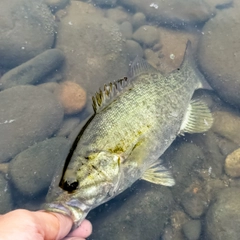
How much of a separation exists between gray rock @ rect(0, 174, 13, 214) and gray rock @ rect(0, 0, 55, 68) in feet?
8.50

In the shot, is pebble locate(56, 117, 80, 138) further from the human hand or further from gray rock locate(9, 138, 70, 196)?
the human hand

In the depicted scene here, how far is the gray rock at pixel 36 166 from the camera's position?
4.27m

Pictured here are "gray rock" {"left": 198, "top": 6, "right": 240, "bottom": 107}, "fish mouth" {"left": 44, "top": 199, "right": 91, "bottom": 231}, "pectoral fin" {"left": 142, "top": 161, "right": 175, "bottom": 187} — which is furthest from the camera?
"gray rock" {"left": 198, "top": 6, "right": 240, "bottom": 107}

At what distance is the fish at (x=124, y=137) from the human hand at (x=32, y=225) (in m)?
0.15

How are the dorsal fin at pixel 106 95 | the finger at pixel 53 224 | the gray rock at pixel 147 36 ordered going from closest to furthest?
the finger at pixel 53 224
the dorsal fin at pixel 106 95
the gray rock at pixel 147 36

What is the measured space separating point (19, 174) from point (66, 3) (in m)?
4.69

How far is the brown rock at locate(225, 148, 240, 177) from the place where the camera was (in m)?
4.67

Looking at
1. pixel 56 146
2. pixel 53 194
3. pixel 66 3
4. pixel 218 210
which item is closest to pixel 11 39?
pixel 66 3

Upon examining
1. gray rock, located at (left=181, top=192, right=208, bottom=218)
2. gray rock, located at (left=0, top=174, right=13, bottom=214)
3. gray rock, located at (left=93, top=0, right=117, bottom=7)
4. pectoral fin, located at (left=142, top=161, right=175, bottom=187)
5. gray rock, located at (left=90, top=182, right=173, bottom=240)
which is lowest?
gray rock, located at (left=181, top=192, right=208, bottom=218)

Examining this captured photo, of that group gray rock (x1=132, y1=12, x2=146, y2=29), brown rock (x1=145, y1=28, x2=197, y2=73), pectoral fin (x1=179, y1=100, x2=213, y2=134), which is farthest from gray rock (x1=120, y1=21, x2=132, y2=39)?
pectoral fin (x1=179, y1=100, x2=213, y2=134)

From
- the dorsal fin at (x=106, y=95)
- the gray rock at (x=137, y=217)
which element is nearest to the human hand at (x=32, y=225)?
the dorsal fin at (x=106, y=95)

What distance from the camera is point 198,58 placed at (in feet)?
19.6

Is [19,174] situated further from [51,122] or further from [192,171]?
[192,171]

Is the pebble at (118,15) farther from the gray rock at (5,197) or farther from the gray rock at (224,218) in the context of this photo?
the gray rock at (224,218)
